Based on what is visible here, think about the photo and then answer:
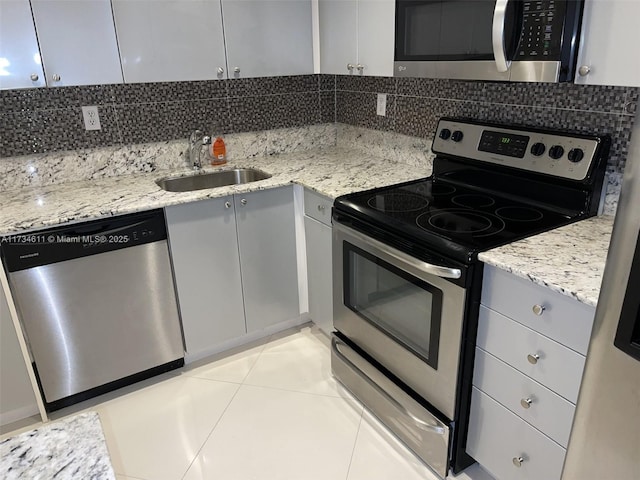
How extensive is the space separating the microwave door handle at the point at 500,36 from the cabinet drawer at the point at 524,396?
892mm

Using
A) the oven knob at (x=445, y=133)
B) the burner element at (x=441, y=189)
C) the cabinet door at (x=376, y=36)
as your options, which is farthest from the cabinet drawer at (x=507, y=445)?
the cabinet door at (x=376, y=36)

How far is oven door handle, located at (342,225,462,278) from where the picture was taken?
148 cm

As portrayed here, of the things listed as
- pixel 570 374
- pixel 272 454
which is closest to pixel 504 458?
pixel 570 374

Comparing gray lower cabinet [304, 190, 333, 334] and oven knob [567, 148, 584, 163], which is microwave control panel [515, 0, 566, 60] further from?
gray lower cabinet [304, 190, 333, 334]

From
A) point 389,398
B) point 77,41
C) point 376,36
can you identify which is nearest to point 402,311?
point 389,398

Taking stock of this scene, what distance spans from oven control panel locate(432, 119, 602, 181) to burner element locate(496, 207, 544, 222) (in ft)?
0.47

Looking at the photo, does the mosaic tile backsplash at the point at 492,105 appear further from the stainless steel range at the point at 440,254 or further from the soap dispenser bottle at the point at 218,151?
the soap dispenser bottle at the point at 218,151

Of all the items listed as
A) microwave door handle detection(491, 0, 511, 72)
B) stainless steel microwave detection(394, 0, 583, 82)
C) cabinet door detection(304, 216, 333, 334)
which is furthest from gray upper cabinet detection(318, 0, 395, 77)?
cabinet door detection(304, 216, 333, 334)

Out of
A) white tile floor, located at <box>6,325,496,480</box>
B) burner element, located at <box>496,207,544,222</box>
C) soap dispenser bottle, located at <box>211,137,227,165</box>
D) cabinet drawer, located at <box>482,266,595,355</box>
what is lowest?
white tile floor, located at <box>6,325,496,480</box>

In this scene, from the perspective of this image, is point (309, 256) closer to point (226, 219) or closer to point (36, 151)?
point (226, 219)

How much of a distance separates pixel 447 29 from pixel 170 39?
118 centimetres

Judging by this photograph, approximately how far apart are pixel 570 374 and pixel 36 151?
2.32 meters

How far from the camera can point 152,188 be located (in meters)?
2.24

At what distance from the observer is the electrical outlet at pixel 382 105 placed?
2567 millimetres
